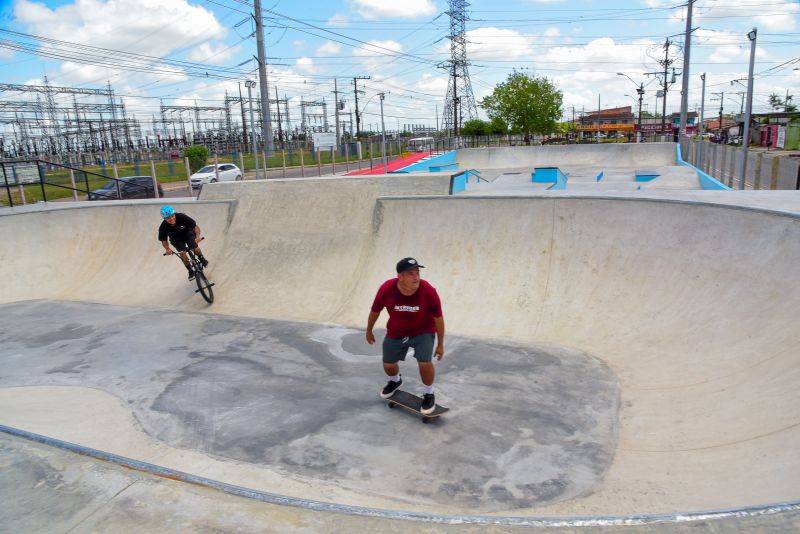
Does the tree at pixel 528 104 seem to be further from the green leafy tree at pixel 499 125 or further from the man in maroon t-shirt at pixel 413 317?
the man in maroon t-shirt at pixel 413 317

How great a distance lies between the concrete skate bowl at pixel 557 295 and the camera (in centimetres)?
380

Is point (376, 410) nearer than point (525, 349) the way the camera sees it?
Yes

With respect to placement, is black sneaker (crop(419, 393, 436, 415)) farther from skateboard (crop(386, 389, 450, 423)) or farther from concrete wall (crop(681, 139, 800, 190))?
concrete wall (crop(681, 139, 800, 190))

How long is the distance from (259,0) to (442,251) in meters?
36.0

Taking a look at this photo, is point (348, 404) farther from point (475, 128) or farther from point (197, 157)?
point (475, 128)

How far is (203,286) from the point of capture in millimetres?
9164

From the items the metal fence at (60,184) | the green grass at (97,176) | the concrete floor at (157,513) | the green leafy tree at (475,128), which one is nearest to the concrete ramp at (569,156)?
the green grass at (97,176)

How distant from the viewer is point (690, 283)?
6574mm

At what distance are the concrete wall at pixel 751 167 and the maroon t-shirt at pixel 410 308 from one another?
42.6 feet

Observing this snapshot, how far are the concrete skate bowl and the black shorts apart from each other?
3.79 ft

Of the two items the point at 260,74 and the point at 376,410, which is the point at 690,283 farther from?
the point at 260,74

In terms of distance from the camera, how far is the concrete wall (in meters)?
14.0

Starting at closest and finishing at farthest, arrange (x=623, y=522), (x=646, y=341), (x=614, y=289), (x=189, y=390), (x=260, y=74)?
(x=623, y=522) < (x=189, y=390) < (x=646, y=341) < (x=614, y=289) < (x=260, y=74)

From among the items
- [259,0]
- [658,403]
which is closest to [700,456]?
[658,403]
